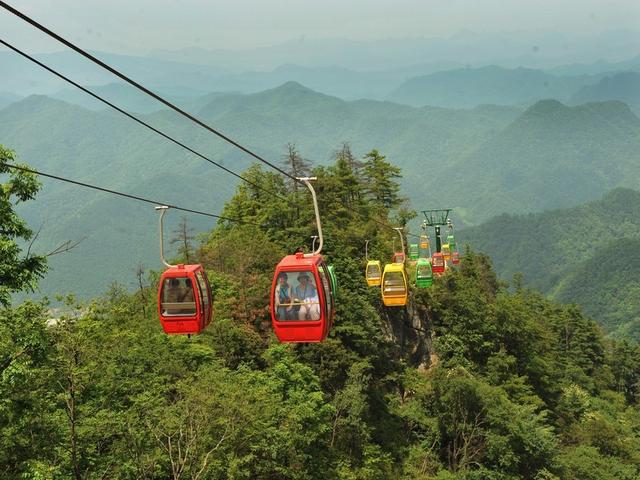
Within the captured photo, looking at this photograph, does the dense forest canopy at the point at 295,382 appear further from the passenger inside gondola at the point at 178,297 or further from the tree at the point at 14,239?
the passenger inside gondola at the point at 178,297

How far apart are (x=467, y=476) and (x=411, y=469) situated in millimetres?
3686

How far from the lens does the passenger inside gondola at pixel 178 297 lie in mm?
15773

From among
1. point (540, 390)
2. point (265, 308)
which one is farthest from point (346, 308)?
point (540, 390)

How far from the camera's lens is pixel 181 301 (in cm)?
1588

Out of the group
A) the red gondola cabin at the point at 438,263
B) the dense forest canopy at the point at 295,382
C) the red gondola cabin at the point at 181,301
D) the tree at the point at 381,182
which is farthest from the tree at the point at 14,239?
the tree at the point at 381,182

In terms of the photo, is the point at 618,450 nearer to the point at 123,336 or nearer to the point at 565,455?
the point at 565,455

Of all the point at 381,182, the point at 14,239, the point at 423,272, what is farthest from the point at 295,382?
the point at 381,182

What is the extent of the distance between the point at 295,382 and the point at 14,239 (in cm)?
1421

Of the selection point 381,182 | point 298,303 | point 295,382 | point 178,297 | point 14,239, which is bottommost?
point 295,382

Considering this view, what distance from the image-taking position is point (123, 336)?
1022 inches

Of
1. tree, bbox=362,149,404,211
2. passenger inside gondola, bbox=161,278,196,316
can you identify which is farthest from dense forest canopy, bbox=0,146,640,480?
passenger inside gondola, bbox=161,278,196,316

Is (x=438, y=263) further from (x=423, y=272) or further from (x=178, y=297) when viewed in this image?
(x=178, y=297)

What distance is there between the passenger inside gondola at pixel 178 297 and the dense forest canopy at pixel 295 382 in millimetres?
3384

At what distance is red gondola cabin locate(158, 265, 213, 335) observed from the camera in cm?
1572
